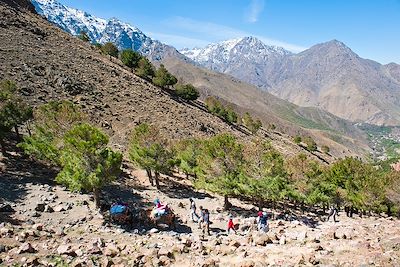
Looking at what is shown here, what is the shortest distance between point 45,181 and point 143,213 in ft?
36.3

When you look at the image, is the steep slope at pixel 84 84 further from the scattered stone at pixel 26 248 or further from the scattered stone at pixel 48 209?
the scattered stone at pixel 26 248

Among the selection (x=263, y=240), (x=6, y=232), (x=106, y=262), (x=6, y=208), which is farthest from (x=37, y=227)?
(x=263, y=240)

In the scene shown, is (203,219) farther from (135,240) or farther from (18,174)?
(18,174)

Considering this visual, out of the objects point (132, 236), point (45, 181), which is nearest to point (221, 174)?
point (132, 236)

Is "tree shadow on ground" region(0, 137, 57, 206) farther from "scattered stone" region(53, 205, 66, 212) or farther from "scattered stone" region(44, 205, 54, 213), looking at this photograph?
"scattered stone" region(53, 205, 66, 212)

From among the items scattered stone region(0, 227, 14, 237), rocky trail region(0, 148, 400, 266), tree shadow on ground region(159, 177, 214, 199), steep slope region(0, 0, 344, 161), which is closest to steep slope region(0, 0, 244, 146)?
steep slope region(0, 0, 344, 161)

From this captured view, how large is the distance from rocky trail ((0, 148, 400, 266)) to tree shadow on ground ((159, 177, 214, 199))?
4.77 m

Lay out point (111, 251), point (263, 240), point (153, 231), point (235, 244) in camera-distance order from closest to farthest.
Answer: point (111, 251) < point (235, 244) < point (263, 240) < point (153, 231)

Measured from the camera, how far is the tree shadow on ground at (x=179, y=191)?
135 ft

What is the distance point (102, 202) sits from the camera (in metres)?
32.2

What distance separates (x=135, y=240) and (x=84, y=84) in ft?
197

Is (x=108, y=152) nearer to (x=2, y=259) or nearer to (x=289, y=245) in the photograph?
(x=2, y=259)

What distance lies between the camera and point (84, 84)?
259 feet

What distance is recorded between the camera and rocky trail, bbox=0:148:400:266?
66.1 feet
